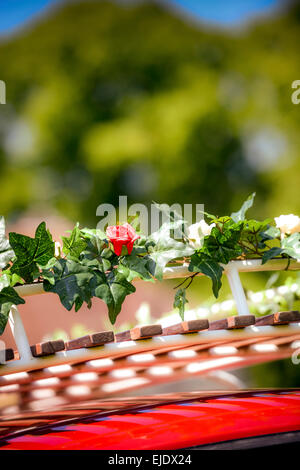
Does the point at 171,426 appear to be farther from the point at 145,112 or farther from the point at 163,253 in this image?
the point at 145,112

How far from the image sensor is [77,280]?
1193 mm

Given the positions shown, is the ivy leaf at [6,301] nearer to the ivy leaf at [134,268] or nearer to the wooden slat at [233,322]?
the ivy leaf at [134,268]

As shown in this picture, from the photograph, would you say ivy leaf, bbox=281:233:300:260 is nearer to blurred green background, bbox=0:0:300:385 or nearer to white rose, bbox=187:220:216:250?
white rose, bbox=187:220:216:250

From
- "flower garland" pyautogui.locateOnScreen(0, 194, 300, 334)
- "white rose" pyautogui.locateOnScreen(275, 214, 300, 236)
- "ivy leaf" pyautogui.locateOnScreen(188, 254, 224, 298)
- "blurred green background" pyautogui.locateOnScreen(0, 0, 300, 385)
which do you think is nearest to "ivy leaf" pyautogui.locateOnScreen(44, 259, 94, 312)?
"flower garland" pyautogui.locateOnScreen(0, 194, 300, 334)

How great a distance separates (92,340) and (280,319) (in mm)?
406

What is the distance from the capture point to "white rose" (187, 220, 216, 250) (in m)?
1.29

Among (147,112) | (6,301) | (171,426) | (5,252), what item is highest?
(147,112)

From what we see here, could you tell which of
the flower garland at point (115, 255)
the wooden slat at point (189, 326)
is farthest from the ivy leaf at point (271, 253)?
the wooden slat at point (189, 326)

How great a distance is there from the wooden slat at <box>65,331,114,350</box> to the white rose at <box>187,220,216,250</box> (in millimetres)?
306

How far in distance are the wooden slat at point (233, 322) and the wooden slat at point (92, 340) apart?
0.22 meters

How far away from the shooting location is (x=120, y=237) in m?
1.23

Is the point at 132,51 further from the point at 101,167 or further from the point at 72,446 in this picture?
the point at 72,446

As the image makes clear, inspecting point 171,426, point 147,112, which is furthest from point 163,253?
point 147,112

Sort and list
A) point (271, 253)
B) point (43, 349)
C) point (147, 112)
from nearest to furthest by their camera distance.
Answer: point (43, 349) → point (271, 253) → point (147, 112)
